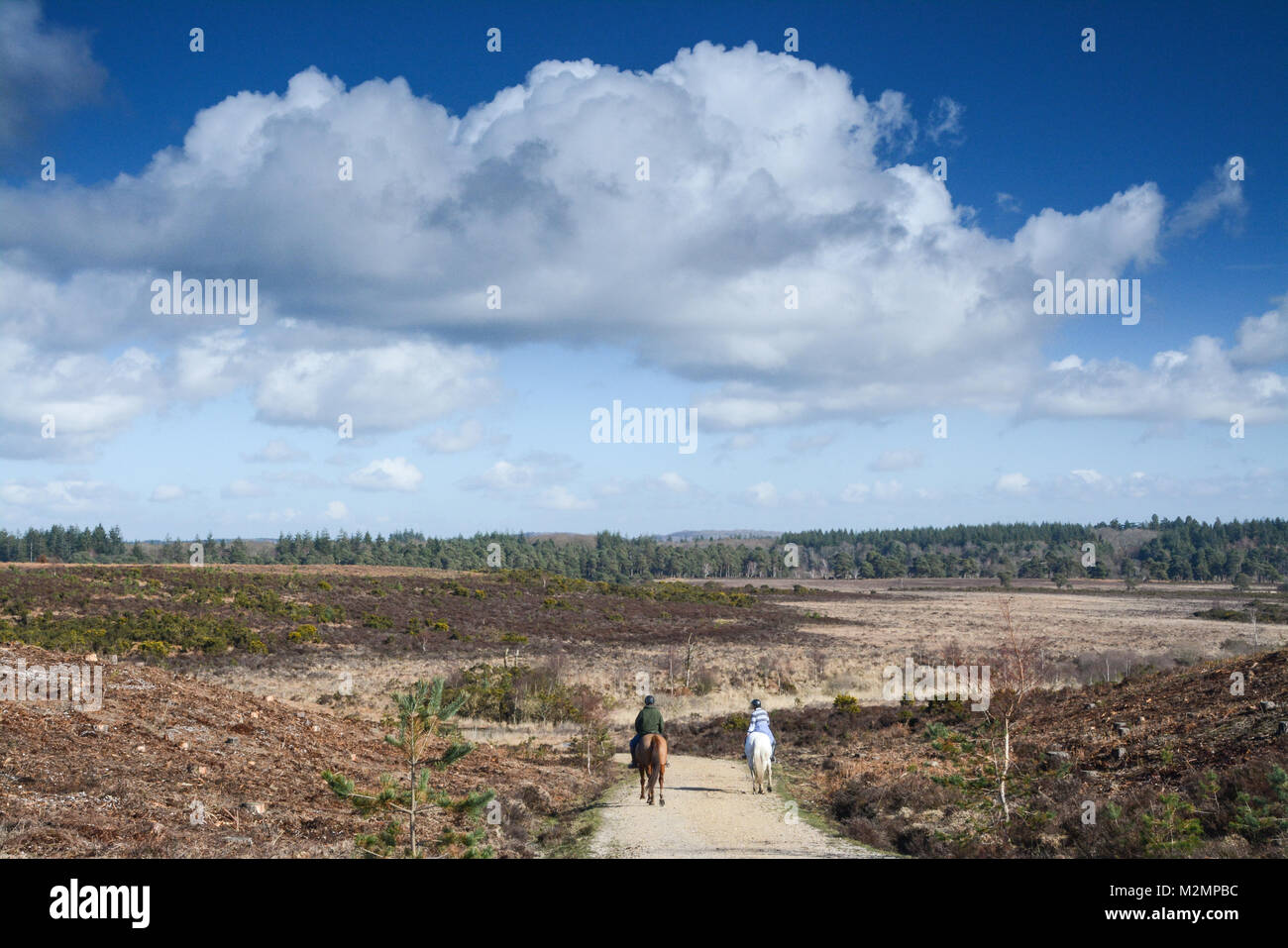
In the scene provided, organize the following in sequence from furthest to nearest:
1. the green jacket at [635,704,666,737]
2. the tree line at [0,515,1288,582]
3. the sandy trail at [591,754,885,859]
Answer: the tree line at [0,515,1288,582]
the green jacket at [635,704,666,737]
the sandy trail at [591,754,885,859]

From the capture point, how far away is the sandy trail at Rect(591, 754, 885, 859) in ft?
34.7

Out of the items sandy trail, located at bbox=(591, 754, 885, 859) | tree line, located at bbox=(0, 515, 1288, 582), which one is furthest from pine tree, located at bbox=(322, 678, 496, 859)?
tree line, located at bbox=(0, 515, 1288, 582)

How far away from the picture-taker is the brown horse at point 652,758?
14.0m

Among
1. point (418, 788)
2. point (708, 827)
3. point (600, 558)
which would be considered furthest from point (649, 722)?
point (600, 558)

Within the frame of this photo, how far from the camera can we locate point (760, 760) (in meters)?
15.6

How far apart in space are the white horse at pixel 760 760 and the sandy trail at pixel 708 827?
0.69ft

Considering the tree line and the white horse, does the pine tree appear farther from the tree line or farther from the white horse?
the tree line

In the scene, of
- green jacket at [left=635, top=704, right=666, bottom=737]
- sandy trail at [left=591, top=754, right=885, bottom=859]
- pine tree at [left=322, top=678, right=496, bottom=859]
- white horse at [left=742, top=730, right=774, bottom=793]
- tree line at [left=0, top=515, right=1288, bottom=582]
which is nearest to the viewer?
pine tree at [left=322, top=678, right=496, bottom=859]

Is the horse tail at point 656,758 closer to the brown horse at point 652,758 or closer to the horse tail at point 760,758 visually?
the brown horse at point 652,758

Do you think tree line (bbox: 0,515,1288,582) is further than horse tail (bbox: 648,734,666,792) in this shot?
Yes

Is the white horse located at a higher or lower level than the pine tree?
lower

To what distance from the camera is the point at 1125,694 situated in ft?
63.2

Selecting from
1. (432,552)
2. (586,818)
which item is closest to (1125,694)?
(586,818)

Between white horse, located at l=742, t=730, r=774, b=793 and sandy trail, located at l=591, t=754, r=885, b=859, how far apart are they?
0.69 ft
